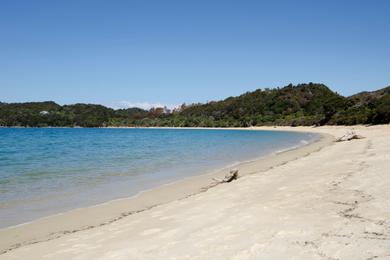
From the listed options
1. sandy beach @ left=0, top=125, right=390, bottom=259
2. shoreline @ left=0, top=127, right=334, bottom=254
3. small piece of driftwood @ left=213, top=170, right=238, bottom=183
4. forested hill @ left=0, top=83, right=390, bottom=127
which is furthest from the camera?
forested hill @ left=0, top=83, right=390, bottom=127

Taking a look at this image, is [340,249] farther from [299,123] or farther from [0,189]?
[299,123]

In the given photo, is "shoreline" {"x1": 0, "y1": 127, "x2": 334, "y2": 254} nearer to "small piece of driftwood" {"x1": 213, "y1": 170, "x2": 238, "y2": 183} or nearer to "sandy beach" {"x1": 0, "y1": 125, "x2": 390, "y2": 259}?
"sandy beach" {"x1": 0, "y1": 125, "x2": 390, "y2": 259}

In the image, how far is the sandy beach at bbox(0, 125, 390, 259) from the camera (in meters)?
5.62

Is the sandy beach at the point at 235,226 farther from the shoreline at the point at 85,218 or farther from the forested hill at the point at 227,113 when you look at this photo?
the forested hill at the point at 227,113

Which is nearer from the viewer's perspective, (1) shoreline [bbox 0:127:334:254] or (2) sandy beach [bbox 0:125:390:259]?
(2) sandy beach [bbox 0:125:390:259]

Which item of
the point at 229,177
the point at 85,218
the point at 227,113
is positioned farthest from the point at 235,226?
the point at 227,113

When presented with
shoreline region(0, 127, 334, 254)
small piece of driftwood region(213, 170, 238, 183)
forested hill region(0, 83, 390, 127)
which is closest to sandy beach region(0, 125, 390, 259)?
shoreline region(0, 127, 334, 254)

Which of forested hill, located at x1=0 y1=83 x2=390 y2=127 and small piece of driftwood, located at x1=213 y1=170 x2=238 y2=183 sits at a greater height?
forested hill, located at x1=0 y1=83 x2=390 y2=127

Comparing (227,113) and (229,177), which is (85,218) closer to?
(229,177)

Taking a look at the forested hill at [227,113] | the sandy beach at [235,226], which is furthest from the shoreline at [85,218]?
the forested hill at [227,113]

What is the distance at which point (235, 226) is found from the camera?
7.00 meters

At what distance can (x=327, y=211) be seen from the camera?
7457 mm

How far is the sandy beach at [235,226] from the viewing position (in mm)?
5625

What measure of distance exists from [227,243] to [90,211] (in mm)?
5347
